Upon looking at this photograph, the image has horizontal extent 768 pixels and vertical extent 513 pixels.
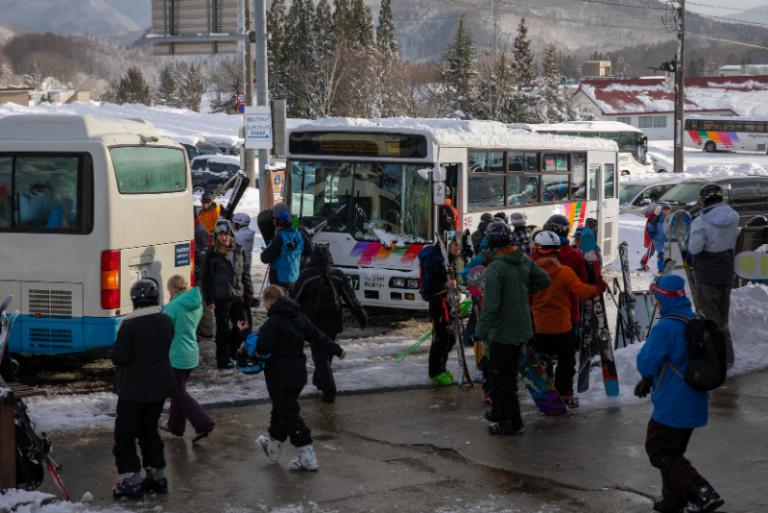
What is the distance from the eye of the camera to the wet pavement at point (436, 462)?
17.4 ft

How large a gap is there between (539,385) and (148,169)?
5.04 meters

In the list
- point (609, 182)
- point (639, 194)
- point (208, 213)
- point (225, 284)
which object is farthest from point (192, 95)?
point (225, 284)

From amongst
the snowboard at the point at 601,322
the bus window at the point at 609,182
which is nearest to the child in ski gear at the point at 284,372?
the snowboard at the point at 601,322

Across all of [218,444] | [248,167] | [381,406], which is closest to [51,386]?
[218,444]

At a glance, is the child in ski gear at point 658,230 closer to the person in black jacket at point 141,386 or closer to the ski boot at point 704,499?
the ski boot at point 704,499

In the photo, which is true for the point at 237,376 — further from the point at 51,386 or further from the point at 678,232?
the point at 678,232

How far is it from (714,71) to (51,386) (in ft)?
650

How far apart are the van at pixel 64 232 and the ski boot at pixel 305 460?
3.34 metres

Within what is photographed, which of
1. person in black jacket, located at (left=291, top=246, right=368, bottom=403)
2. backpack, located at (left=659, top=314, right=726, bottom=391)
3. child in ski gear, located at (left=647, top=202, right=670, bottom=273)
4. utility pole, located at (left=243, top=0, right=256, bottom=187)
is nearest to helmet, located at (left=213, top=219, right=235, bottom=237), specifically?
person in black jacket, located at (left=291, top=246, right=368, bottom=403)

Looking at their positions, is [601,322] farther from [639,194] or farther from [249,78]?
[639,194]

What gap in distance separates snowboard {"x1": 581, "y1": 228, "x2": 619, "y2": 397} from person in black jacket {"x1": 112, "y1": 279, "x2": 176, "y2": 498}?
169 inches

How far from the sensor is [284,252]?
10.0 meters

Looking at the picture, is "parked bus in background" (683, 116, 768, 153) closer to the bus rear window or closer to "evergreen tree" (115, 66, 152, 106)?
"evergreen tree" (115, 66, 152, 106)

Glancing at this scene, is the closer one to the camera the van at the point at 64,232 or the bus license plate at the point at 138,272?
the van at the point at 64,232
